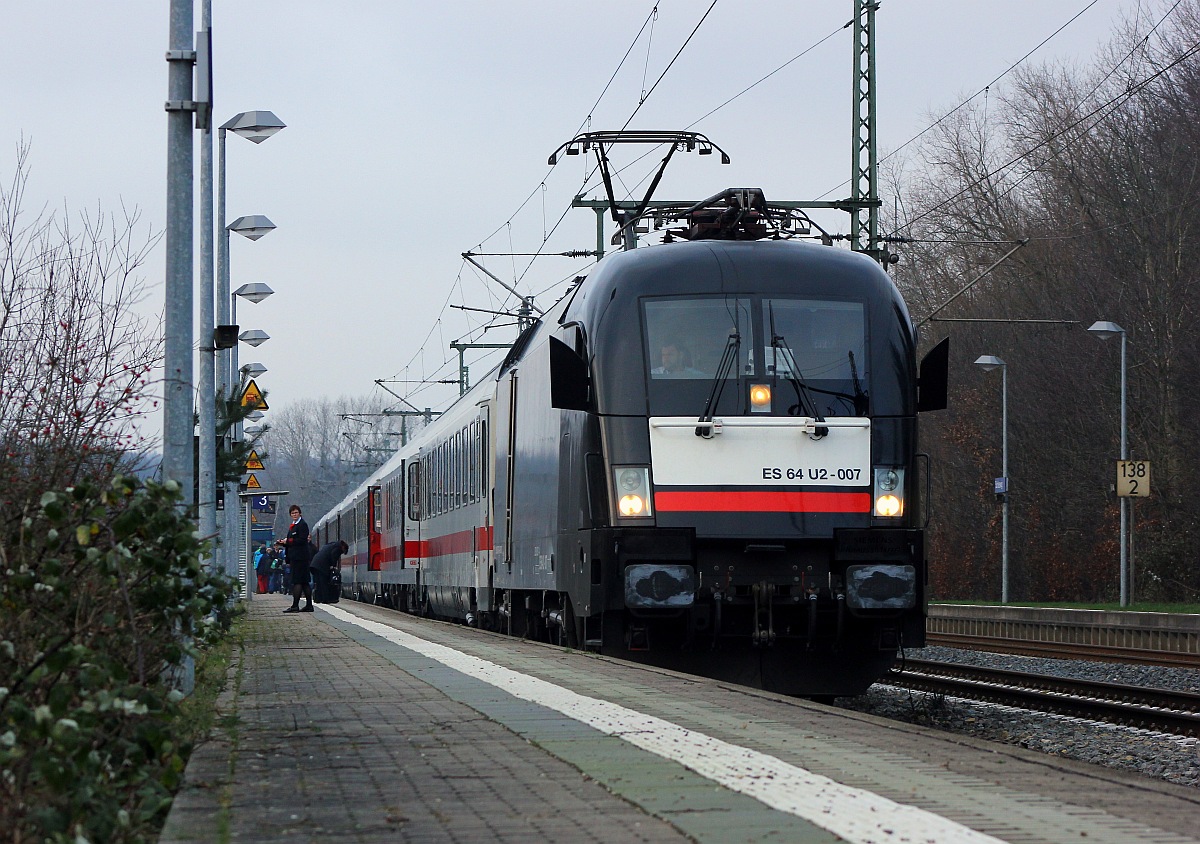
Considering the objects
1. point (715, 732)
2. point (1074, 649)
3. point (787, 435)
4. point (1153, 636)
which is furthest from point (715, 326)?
point (1153, 636)

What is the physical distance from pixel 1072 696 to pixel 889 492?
3035mm

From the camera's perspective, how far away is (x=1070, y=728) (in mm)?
12086

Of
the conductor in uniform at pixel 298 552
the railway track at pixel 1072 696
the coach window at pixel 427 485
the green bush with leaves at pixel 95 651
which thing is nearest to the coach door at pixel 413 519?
the coach window at pixel 427 485

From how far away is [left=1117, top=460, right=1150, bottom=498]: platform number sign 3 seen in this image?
2828cm

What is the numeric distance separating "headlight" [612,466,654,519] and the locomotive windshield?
49 centimetres

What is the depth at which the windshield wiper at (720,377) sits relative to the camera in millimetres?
12016

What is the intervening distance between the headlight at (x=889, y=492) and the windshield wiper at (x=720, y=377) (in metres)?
1.25

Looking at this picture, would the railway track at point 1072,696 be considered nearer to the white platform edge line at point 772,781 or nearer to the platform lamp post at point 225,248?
the white platform edge line at point 772,781

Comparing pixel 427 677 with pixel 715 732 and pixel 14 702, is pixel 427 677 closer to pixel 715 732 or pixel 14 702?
pixel 715 732

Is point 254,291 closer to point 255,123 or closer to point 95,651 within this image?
point 255,123

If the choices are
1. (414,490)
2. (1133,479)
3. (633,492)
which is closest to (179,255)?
(633,492)

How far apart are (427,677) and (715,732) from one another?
4.27 meters

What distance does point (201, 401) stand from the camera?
1855 centimetres

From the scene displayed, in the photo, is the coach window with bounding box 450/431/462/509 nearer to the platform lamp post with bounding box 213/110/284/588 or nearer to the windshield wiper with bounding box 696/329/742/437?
the platform lamp post with bounding box 213/110/284/588
